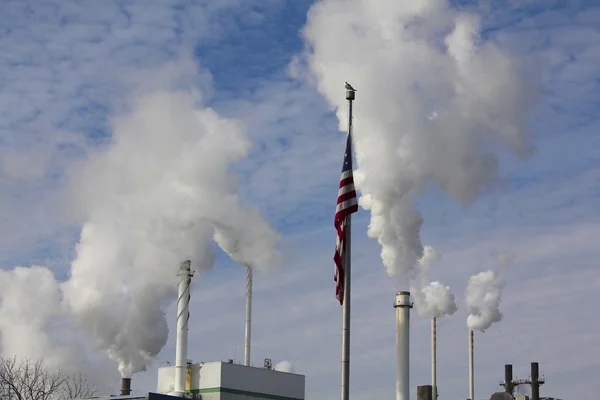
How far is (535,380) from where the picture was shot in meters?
95.6

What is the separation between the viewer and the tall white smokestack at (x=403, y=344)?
155 ft

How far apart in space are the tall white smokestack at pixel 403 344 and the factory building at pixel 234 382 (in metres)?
16.8

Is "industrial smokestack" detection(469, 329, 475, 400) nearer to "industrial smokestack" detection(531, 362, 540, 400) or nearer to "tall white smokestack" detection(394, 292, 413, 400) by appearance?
"industrial smokestack" detection(531, 362, 540, 400)

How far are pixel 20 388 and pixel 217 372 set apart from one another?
25.0 metres

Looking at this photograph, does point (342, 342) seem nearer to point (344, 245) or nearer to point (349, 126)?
point (344, 245)

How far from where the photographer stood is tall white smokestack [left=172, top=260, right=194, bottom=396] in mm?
63688

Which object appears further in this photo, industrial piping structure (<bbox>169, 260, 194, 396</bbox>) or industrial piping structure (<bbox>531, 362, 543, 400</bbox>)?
industrial piping structure (<bbox>531, 362, 543, 400</bbox>)

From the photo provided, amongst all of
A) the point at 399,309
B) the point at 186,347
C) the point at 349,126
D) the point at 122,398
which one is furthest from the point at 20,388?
the point at 349,126

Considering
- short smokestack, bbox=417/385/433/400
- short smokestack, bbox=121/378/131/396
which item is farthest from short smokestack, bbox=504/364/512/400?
short smokestack, bbox=417/385/433/400

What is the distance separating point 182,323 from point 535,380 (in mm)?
44319

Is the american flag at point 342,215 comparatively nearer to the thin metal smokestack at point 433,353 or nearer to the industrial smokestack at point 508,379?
the thin metal smokestack at point 433,353

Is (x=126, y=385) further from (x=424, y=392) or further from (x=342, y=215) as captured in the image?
(x=342, y=215)

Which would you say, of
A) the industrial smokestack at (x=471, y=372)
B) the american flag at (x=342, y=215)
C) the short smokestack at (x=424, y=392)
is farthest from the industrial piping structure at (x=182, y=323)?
the american flag at (x=342, y=215)

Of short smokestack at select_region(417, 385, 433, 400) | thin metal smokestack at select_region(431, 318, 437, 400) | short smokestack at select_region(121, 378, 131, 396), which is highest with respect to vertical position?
thin metal smokestack at select_region(431, 318, 437, 400)
